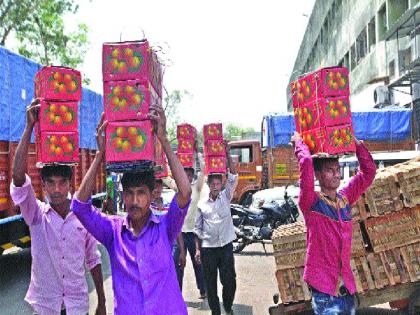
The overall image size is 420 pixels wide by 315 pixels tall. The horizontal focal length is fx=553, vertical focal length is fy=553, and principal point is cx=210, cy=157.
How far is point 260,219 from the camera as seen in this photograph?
1202 centimetres

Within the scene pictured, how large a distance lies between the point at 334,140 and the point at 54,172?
1893 mm

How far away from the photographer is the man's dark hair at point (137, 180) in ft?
9.43

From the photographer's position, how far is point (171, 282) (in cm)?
279

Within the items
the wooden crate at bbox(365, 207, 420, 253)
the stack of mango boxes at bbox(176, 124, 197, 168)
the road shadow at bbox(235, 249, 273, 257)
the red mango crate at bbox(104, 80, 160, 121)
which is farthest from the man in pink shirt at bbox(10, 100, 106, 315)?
the road shadow at bbox(235, 249, 273, 257)

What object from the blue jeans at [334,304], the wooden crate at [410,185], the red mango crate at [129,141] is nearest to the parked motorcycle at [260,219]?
the wooden crate at [410,185]

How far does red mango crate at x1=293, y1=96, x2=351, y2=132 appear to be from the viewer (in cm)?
393

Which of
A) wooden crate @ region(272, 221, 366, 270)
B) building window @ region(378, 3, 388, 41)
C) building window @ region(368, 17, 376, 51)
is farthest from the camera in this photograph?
building window @ region(368, 17, 376, 51)

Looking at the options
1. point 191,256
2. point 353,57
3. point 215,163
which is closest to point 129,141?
point 191,256

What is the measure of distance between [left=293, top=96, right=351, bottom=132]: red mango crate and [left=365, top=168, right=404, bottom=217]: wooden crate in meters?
1.45

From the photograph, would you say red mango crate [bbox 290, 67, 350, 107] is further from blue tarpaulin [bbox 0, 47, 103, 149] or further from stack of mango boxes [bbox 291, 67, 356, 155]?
blue tarpaulin [bbox 0, 47, 103, 149]

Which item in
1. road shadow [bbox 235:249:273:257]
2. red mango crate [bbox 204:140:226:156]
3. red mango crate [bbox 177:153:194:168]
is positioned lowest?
road shadow [bbox 235:249:273:257]

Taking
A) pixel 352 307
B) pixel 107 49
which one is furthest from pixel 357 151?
pixel 107 49

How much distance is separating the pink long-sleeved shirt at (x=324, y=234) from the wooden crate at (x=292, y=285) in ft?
5.30

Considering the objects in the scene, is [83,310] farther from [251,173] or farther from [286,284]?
[251,173]
